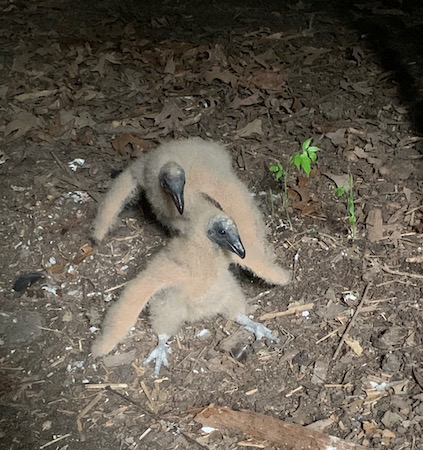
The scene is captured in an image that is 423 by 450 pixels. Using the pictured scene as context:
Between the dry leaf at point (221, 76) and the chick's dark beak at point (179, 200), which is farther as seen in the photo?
the dry leaf at point (221, 76)

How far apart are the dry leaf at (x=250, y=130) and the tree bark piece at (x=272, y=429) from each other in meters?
1.95

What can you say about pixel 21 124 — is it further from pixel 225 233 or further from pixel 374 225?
pixel 374 225

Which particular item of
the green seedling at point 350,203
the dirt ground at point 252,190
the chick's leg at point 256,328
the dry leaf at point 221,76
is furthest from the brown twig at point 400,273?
the dry leaf at point 221,76

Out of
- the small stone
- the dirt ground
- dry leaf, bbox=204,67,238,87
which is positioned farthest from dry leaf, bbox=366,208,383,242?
dry leaf, bbox=204,67,238,87

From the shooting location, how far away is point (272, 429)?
2.73m

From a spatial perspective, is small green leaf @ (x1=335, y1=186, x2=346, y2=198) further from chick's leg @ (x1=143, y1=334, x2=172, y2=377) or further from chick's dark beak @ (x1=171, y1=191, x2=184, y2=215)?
chick's leg @ (x1=143, y1=334, x2=172, y2=377)

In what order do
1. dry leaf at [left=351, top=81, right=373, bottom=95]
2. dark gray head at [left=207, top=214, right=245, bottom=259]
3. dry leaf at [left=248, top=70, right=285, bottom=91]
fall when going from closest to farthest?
1. dark gray head at [left=207, top=214, right=245, bottom=259]
2. dry leaf at [left=351, top=81, right=373, bottom=95]
3. dry leaf at [left=248, top=70, right=285, bottom=91]

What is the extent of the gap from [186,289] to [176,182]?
0.48 metres

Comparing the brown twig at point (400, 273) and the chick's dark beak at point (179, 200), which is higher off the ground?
the chick's dark beak at point (179, 200)

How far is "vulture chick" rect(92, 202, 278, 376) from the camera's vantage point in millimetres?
3057

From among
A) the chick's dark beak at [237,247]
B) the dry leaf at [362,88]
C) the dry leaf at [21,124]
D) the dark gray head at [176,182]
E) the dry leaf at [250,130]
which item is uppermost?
the dark gray head at [176,182]

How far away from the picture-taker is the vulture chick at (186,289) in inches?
120

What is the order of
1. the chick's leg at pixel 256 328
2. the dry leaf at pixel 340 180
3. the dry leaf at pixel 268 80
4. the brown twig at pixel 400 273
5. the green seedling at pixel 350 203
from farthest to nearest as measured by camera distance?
the dry leaf at pixel 268 80 < the dry leaf at pixel 340 180 < the green seedling at pixel 350 203 < the brown twig at pixel 400 273 < the chick's leg at pixel 256 328

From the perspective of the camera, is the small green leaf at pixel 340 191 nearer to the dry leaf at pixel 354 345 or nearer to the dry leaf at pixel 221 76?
the dry leaf at pixel 354 345
